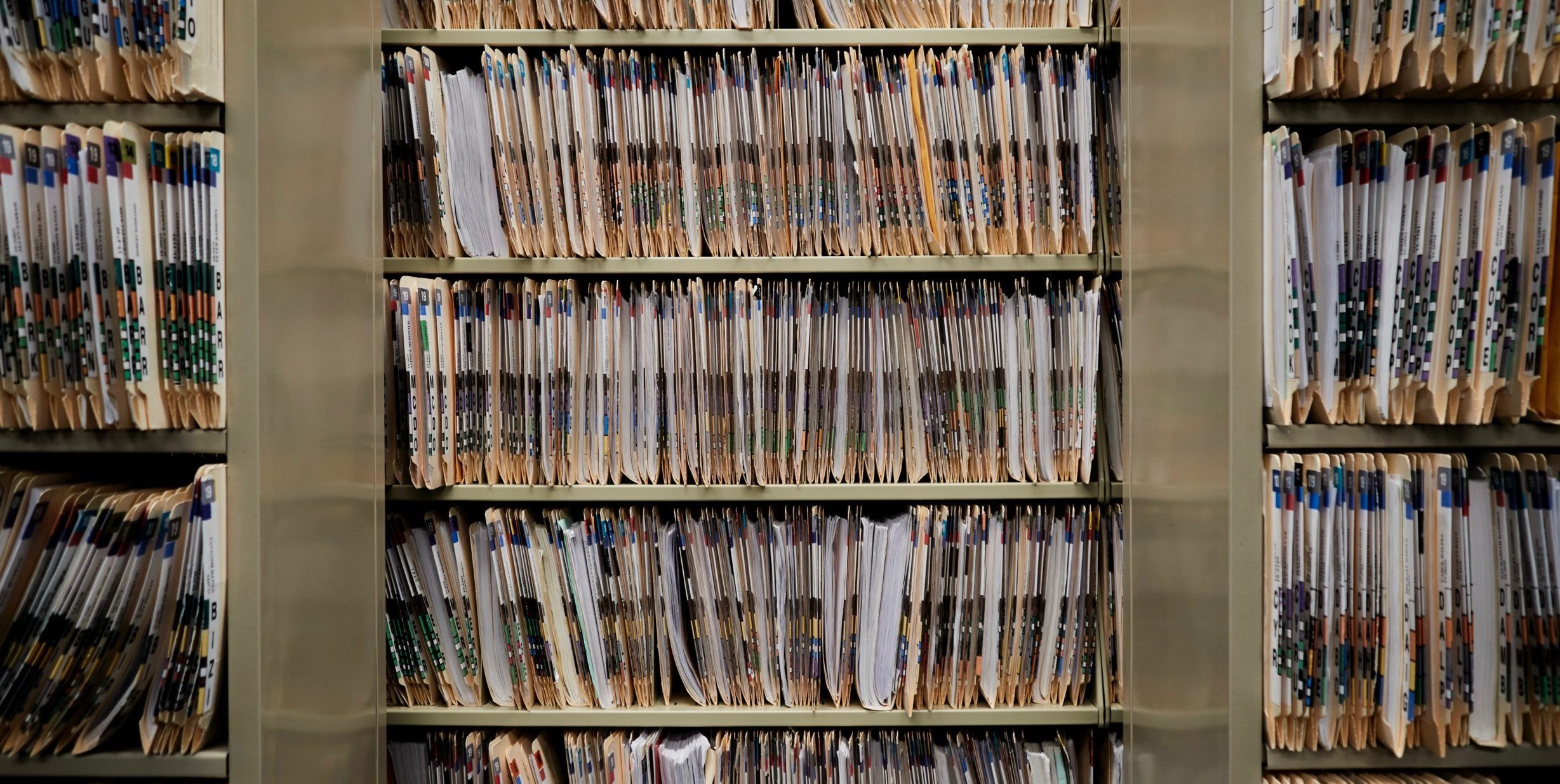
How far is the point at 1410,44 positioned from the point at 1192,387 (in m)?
0.46

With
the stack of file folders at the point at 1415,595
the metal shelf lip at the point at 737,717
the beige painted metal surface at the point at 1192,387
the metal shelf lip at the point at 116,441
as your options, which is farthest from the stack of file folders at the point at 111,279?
the stack of file folders at the point at 1415,595

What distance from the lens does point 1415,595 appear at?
1022 mm

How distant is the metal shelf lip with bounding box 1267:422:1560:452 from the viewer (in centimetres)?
103

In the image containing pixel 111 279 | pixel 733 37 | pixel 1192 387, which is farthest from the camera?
pixel 733 37

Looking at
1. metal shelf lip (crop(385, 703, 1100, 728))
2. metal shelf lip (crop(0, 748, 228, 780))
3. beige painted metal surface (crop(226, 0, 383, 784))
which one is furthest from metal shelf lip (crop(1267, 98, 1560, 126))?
metal shelf lip (crop(0, 748, 228, 780))

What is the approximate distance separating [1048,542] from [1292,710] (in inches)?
A: 16.7

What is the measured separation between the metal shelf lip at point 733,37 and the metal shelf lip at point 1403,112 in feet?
1.39

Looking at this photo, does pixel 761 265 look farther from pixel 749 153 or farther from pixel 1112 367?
pixel 1112 367

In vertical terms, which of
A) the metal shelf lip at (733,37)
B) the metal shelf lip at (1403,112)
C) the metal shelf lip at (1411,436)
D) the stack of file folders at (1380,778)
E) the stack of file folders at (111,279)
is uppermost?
the metal shelf lip at (733,37)

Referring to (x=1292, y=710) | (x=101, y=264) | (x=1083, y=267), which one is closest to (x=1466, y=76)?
(x=1083, y=267)

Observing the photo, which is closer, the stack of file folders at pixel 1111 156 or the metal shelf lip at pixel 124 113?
the metal shelf lip at pixel 124 113

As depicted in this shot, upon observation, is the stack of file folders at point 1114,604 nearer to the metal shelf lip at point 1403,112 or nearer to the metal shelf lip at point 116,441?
the metal shelf lip at point 1403,112

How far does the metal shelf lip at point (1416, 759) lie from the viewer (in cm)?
102

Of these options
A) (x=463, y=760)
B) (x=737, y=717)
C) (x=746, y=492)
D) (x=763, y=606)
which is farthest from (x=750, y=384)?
(x=463, y=760)
